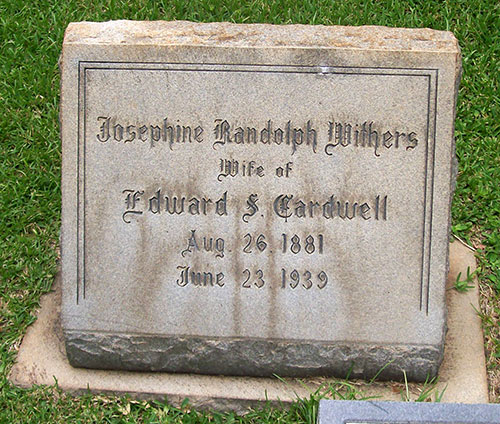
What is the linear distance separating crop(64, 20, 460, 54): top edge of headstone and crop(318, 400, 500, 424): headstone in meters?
1.40

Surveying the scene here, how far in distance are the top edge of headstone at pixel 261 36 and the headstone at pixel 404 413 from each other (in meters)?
1.40

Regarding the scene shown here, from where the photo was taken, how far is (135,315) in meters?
3.39

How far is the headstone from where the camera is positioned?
2.90m

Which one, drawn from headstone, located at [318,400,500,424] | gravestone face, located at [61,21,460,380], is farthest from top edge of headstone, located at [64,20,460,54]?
headstone, located at [318,400,500,424]

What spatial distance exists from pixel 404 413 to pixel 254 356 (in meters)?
0.73

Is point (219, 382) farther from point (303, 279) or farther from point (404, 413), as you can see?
point (404, 413)

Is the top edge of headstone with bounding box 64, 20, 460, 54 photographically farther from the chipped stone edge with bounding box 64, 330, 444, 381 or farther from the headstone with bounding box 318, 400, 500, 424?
the headstone with bounding box 318, 400, 500, 424

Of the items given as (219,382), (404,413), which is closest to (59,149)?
(219,382)

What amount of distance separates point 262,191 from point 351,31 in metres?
0.77

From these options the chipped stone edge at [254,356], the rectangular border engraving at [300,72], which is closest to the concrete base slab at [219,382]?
the chipped stone edge at [254,356]

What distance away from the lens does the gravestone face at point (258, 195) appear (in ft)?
10.6

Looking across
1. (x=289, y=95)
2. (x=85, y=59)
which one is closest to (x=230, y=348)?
(x=289, y=95)

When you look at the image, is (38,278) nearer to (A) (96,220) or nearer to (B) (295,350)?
(A) (96,220)

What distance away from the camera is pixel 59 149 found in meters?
4.54
